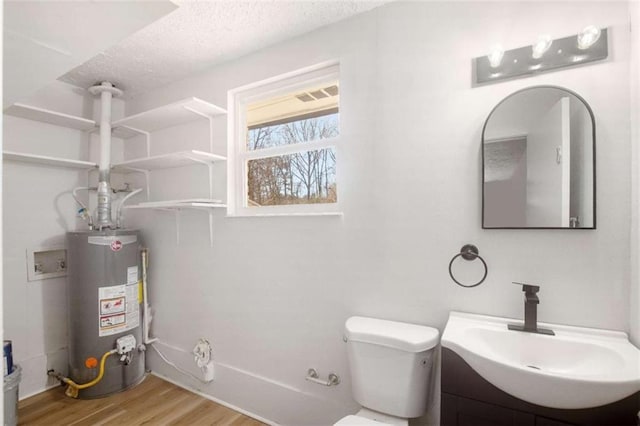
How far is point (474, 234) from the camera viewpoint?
1457mm

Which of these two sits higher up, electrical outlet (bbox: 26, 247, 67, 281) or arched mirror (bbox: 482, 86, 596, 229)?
arched mirror (bbox: 482, 86, 596, 229)

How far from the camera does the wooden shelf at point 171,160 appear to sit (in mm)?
2042

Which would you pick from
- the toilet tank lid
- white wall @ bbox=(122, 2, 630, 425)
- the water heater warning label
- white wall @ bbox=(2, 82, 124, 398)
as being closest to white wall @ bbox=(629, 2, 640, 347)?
white wall @ bbox=(122, 2, 630, 425)

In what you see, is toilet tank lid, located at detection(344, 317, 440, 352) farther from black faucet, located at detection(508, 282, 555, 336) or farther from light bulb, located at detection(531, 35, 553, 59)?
light bulb, located at detection(531, 35, 553, 59)

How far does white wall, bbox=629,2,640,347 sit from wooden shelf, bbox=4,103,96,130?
3145 mm

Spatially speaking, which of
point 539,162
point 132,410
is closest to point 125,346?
point 132,410

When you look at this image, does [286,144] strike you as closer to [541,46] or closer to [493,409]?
[541,46]

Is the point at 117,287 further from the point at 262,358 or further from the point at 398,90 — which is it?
the point at 398,90

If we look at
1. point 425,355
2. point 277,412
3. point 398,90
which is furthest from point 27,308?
point 398,90

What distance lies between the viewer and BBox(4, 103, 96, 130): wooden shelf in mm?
2098

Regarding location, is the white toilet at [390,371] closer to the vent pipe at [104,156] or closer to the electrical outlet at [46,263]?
the vent pipe at [104,156]

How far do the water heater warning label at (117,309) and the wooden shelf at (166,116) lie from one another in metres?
1.23

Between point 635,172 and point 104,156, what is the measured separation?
308 centimetres

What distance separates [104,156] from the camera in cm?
241
